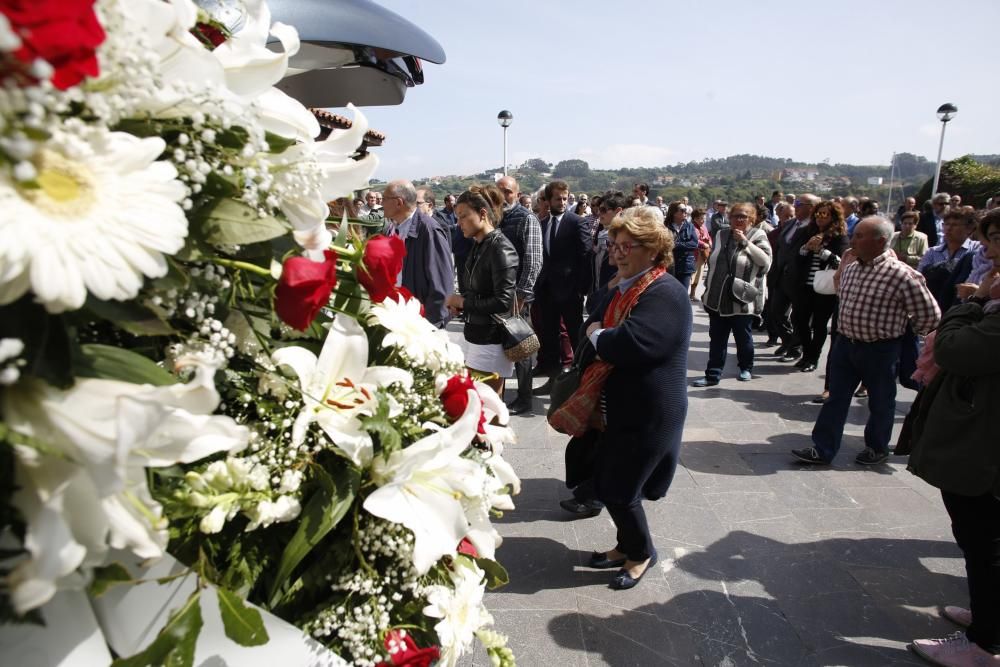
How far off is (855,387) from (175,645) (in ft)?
16.1

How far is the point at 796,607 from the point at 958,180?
21449 mm

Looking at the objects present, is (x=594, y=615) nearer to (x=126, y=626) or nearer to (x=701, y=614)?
(x=701, y=614)

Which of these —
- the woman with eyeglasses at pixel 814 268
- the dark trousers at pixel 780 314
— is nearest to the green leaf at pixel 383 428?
the woman with eyeglasses at pixel 814 268

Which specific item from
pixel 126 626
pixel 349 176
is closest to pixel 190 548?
pixel 126 626

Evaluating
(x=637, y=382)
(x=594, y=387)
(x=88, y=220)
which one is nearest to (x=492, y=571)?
(x=88, y=220)

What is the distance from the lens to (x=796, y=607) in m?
3.17

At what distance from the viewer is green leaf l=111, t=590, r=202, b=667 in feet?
2.54

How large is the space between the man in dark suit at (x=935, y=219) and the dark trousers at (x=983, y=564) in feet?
26.5

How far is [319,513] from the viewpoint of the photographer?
983 millimetres

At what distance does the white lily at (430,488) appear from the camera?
38.7 inches

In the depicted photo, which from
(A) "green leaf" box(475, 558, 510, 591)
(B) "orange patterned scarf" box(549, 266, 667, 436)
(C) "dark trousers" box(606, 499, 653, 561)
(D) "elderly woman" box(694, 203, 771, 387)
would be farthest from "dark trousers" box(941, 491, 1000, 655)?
(D) "elderly woman" box(694, 203, 771, 387)

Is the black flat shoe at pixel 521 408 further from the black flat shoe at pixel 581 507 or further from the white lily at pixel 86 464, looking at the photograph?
the white lily at pixel 86 464

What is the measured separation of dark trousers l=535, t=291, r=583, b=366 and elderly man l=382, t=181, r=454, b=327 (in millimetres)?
1394

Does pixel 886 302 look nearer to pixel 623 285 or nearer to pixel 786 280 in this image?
pixel 623 285
